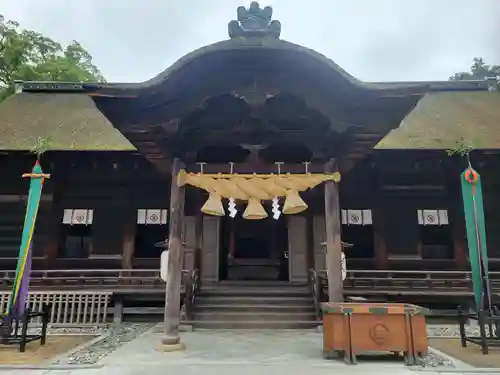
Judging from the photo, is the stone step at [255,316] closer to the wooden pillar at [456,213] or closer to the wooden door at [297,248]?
the wooden door at [297,248]

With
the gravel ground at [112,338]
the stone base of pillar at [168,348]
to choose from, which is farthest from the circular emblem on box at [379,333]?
the stone base of pillar at [168,348]

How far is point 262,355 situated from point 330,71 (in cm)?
476

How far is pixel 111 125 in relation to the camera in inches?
554

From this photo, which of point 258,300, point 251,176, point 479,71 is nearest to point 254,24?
point 251,176

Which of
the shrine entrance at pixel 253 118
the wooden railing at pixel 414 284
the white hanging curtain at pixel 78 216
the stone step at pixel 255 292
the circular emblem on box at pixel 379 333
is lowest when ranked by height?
the circular emblem on box at pixel 379 333

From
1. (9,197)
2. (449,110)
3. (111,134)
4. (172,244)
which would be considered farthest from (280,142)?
(449,110)

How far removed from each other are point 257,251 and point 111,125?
7621 millimetres

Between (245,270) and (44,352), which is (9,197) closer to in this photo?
(44,352)

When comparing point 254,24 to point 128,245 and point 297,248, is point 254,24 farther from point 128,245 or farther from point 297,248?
point 128,245

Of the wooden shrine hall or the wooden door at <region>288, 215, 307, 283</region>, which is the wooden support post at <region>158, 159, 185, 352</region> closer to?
the wooden shrine hall

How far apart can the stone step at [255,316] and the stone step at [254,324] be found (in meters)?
0.14

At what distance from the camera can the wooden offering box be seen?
5617mm

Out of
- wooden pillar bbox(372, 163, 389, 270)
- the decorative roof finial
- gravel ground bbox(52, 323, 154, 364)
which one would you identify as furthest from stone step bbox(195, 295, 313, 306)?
the decorative roof finial

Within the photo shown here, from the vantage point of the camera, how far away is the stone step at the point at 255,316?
9148 millimetres
